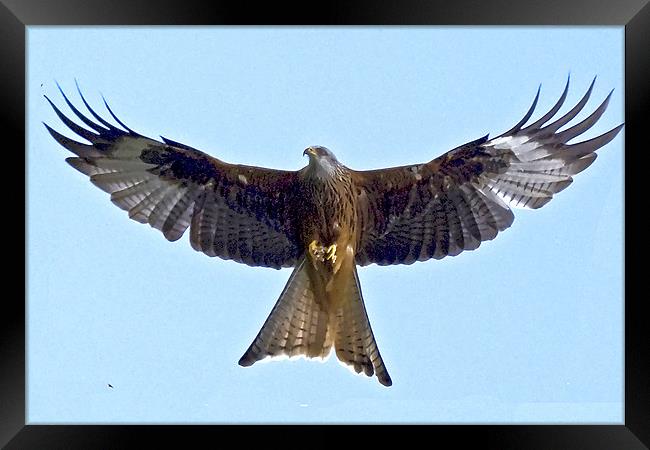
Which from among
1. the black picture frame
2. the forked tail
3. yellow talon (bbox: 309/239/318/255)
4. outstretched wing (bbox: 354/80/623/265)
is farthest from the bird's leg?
the black picture frame

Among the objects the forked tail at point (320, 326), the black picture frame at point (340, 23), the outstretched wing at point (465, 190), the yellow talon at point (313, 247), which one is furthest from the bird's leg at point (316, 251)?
the black picture frame at point (340, 23)

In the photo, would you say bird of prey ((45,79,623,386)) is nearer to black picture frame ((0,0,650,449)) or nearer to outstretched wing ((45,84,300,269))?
outstretched wing ((45,84,300,269))

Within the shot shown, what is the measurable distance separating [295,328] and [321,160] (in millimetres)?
1223

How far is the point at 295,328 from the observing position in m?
6.43

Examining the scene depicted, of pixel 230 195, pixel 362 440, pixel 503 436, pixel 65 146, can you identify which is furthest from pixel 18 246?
pixel 503 436

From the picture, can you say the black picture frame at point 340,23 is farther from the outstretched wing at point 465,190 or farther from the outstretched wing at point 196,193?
the outstretched wing at point 196,193

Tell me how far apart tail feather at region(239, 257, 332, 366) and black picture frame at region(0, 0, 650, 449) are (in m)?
1.19

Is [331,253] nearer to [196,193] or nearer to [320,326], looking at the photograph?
[320,326]

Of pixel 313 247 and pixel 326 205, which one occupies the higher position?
pixel 326 205

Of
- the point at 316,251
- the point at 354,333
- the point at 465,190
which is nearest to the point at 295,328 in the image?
the point at 354,333

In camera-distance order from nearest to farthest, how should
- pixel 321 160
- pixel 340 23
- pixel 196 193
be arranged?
pixel 340 23 < pixel 321 160 < pixel 196 193

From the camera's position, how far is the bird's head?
20.7 feet

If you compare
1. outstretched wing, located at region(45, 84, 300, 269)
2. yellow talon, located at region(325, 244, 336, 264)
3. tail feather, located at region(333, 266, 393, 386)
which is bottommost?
tail feather, located at region(333, 266, 393, 386)

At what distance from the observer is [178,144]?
6.36 metres
